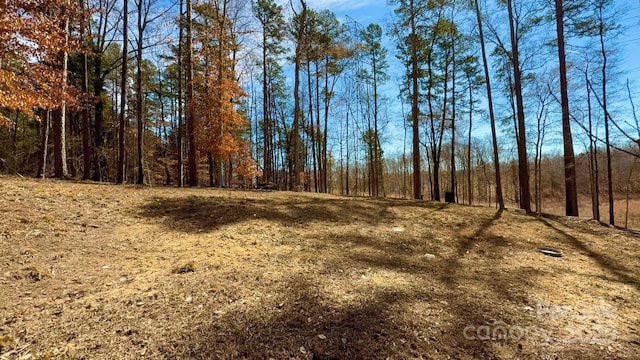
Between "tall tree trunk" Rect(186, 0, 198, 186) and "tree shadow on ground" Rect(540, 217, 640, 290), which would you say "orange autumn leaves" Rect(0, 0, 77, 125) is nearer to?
"tall tree trunk" Rect(186, 0, 198, 186)

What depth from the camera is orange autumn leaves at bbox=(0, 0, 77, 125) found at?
5.48 metres

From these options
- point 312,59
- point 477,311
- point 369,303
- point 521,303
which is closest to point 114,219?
point 369,303

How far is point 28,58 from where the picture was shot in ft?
21.5

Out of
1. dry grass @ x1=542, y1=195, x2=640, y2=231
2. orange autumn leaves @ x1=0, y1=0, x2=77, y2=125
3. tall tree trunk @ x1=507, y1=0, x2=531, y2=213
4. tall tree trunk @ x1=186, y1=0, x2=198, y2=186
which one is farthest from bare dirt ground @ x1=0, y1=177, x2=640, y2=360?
A: dry grass @ x1=542, y1=195, x2=640, y2=231

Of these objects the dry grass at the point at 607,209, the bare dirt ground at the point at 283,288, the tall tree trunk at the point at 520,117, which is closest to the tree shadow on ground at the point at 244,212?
the bare dirt ground at the point at 283,288

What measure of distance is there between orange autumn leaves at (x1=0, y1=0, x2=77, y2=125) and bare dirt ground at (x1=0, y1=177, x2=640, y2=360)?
1.89m

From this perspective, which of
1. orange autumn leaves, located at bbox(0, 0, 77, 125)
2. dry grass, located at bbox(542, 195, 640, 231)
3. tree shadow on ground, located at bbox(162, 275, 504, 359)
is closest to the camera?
tree shadow on ground, located at bbox(162, 275, 504, 359)

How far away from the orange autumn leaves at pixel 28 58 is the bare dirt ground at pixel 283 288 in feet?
6.19

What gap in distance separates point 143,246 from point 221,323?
2.63m

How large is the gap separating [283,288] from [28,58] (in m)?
8.36

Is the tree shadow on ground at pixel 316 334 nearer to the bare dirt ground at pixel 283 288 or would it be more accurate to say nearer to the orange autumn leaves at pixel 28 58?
the bare dirt ground at pixel 283 288

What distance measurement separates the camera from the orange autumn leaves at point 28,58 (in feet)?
18.0

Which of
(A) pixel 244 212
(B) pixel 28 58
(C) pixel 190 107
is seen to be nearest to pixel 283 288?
(A) pixel 244 212

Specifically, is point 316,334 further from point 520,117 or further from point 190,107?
point 190,107
